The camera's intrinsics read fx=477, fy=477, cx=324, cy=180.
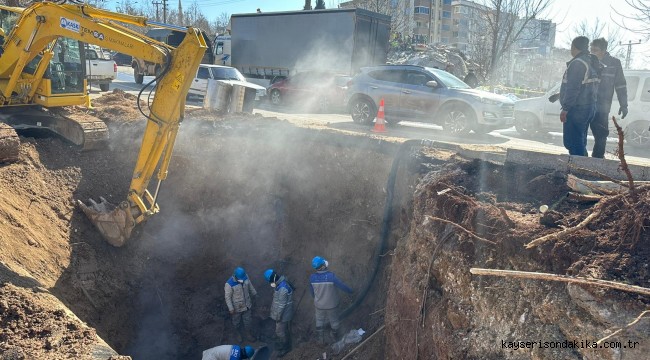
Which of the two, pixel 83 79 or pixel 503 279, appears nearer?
pixel 503 279

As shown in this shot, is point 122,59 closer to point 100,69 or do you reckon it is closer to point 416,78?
point 100,69

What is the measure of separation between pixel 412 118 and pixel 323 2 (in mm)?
28991

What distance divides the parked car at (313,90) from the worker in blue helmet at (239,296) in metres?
11.0

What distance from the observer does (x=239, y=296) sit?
8.06m

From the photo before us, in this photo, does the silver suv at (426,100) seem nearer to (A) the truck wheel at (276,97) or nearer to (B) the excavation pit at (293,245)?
(B) the excavation pit at (293,245)

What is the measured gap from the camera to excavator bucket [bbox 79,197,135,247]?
7703 millimetres

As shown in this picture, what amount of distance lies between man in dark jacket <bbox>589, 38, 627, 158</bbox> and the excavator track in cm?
873

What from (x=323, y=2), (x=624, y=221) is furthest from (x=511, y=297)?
(x=323, y=2)

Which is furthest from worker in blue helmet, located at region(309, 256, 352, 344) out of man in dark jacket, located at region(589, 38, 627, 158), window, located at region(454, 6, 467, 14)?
window, located at region(454, 6, 467, 14)

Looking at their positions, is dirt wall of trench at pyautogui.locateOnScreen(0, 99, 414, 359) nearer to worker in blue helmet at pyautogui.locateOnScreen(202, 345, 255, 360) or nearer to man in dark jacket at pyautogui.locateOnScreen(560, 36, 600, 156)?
worker in blue helmet at pyautogui.locateOnScreen(202, 345, 255, 360)

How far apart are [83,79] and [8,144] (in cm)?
241

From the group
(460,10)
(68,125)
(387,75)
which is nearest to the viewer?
(68,125)

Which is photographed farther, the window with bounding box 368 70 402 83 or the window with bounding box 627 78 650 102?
the window with bounding box 368 70 402 83

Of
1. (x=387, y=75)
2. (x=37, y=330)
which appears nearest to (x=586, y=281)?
(x=37, y=330)
